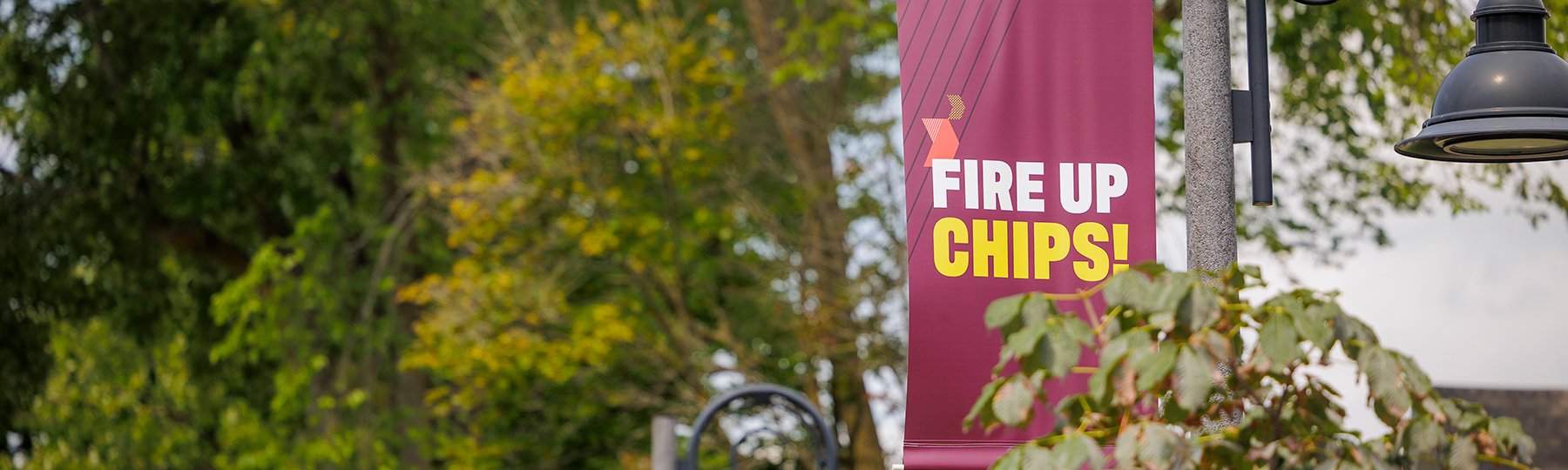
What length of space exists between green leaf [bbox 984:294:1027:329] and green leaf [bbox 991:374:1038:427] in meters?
0.15

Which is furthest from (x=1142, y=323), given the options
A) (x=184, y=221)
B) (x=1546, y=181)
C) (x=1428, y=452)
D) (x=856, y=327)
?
(x=184, y=221)

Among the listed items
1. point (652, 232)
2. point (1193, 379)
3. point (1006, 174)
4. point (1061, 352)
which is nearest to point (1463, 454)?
point (1193, 379)

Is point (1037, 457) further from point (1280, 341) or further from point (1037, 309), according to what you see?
point (1280, 341)

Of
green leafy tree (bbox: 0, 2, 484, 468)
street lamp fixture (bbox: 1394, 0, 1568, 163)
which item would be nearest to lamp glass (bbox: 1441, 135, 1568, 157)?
street lamp fixture (bbox: 1394, 0, 1568, 163)

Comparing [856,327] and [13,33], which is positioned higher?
[13,33]

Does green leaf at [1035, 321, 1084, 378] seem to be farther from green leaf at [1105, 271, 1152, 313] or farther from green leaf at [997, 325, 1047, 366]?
green leaf at [1105, 271, 1152, 313]

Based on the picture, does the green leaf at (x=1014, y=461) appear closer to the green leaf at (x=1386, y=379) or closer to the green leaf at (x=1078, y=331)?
the green leaf at (x=1078, y=331)

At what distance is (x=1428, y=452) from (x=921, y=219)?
4.62 feet

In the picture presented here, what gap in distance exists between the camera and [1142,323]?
147 inches

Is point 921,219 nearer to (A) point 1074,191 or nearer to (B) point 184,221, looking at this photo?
(A) point 1074,191

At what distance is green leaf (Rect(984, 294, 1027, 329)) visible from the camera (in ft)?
12.1

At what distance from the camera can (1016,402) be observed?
352cm

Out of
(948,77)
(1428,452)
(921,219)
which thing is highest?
(948,77)

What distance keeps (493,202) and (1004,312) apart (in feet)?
33.6
